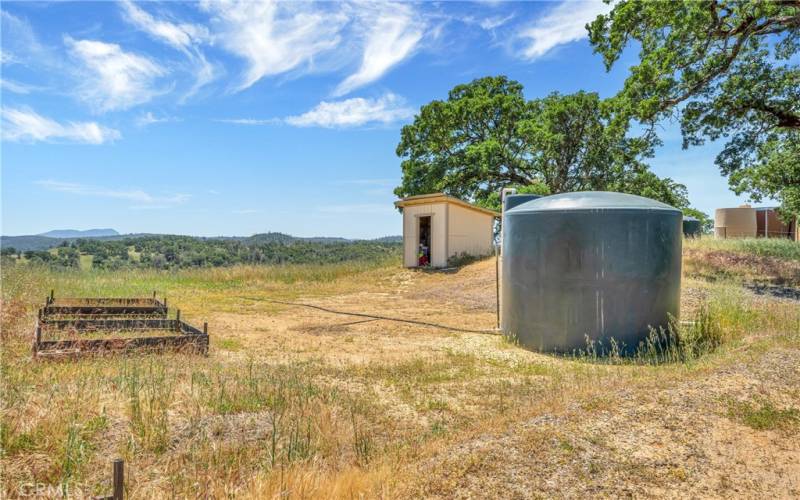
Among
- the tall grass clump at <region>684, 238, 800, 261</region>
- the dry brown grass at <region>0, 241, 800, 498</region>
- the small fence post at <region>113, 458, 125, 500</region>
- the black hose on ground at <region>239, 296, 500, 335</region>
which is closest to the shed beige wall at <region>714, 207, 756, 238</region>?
the tall grass clump at <region>684, 238, 800, 261</region>

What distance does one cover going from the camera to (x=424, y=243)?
2162 centimetres

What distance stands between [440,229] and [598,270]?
1298 cm

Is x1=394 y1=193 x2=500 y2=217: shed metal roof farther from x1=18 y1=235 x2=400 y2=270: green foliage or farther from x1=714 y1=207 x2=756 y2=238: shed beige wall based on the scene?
x1=714 y1=207 x2=756 y2=238: shed beige wall

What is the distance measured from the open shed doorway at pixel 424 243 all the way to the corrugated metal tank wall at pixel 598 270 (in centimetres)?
1326

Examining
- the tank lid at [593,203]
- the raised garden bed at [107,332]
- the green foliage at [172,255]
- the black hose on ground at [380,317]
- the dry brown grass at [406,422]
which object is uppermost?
the tank lid at [593,203]

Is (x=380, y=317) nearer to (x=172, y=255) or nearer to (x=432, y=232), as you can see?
(x=432, y=232)

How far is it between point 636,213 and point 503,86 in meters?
21.4

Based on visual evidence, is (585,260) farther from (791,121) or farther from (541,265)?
(791,121)

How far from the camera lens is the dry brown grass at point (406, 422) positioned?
288cm

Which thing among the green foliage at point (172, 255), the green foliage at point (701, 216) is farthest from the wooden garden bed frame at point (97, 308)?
the green foliage at point (701, 216)

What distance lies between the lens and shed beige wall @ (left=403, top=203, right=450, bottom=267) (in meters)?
19.5

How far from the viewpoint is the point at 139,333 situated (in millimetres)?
7168

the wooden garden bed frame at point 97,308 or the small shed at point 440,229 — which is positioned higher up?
the small shed at point 440,229

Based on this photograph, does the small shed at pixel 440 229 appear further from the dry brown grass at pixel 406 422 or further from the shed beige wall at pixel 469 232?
the dry brown grass at pixel 406 422
